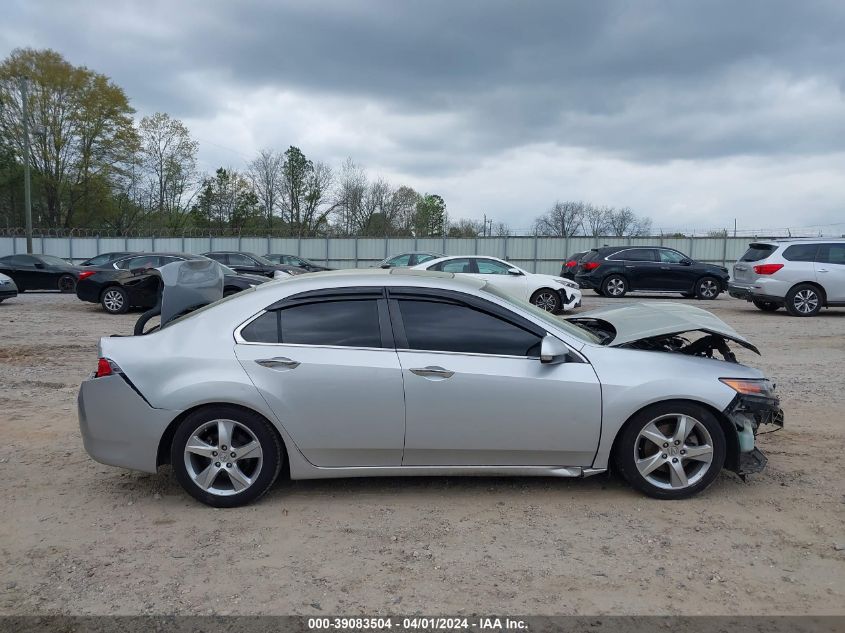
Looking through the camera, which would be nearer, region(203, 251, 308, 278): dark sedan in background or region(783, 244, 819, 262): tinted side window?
region(783, 244, 819, 262): tinted side window

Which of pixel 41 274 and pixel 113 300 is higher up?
pixel 41 274

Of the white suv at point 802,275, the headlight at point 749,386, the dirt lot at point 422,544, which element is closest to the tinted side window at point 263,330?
the dirt lot at point 422,544

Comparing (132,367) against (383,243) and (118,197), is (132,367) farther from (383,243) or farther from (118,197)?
(118,197)

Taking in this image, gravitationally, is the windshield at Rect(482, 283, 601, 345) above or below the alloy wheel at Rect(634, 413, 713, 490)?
above

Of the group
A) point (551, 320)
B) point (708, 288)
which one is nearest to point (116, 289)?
point (551, 320)

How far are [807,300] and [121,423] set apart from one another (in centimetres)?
1476

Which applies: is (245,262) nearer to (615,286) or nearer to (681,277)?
(615,286)

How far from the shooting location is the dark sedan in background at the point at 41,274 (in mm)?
21812

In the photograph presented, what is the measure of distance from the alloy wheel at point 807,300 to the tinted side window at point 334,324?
13.4 m

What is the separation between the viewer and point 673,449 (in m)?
4.28

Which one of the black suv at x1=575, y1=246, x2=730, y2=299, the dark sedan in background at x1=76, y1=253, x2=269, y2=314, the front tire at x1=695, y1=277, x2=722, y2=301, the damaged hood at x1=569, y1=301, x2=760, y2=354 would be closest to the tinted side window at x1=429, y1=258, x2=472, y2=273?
the dark sedan in background at x1=76, y1=253, x2=269, y2=314

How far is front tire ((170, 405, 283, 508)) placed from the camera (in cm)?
417

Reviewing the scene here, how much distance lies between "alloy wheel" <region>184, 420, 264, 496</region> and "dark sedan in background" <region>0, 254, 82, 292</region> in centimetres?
2005

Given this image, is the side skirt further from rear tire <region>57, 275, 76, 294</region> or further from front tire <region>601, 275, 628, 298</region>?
rear tire <region>57, 275, 76, 294</region>
